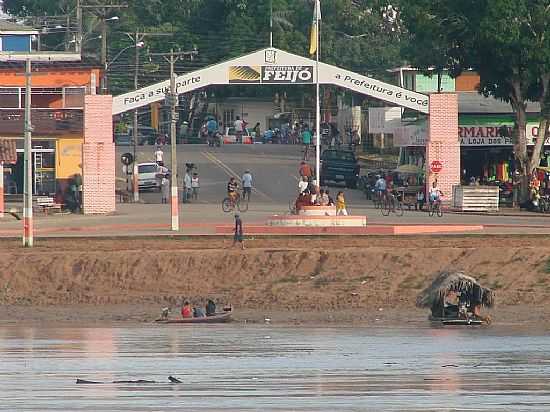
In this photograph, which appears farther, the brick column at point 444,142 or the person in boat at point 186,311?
the brick column at point 444,142

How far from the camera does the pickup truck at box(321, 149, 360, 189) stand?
252ft

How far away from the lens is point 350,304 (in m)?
37.9

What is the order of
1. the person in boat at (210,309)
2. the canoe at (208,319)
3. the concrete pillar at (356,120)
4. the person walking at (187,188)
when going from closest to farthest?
the canoe at (208,319), the person in boat at (210,309), the person walking at (187,188), the concrete pillar at (356,120)

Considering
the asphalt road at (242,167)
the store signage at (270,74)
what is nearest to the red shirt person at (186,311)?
the store signage at (270,74)

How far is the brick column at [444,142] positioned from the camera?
6581 cm

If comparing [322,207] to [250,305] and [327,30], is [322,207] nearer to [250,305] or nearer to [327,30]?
[250,305]

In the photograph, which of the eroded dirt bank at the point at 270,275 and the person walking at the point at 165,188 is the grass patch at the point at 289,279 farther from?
the person walking at the point at 165,188

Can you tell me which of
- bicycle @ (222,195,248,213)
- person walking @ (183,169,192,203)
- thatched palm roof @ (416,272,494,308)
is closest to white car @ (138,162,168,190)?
person walking @ (183,169,192,203)

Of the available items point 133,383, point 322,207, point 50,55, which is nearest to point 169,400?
point 133,383

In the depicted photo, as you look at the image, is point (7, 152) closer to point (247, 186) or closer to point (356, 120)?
point (247, 186)

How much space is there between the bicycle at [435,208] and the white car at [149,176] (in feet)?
61.2

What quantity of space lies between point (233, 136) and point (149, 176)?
29347mm

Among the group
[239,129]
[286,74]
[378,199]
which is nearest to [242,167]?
[286,74]

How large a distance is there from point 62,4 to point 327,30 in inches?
772
